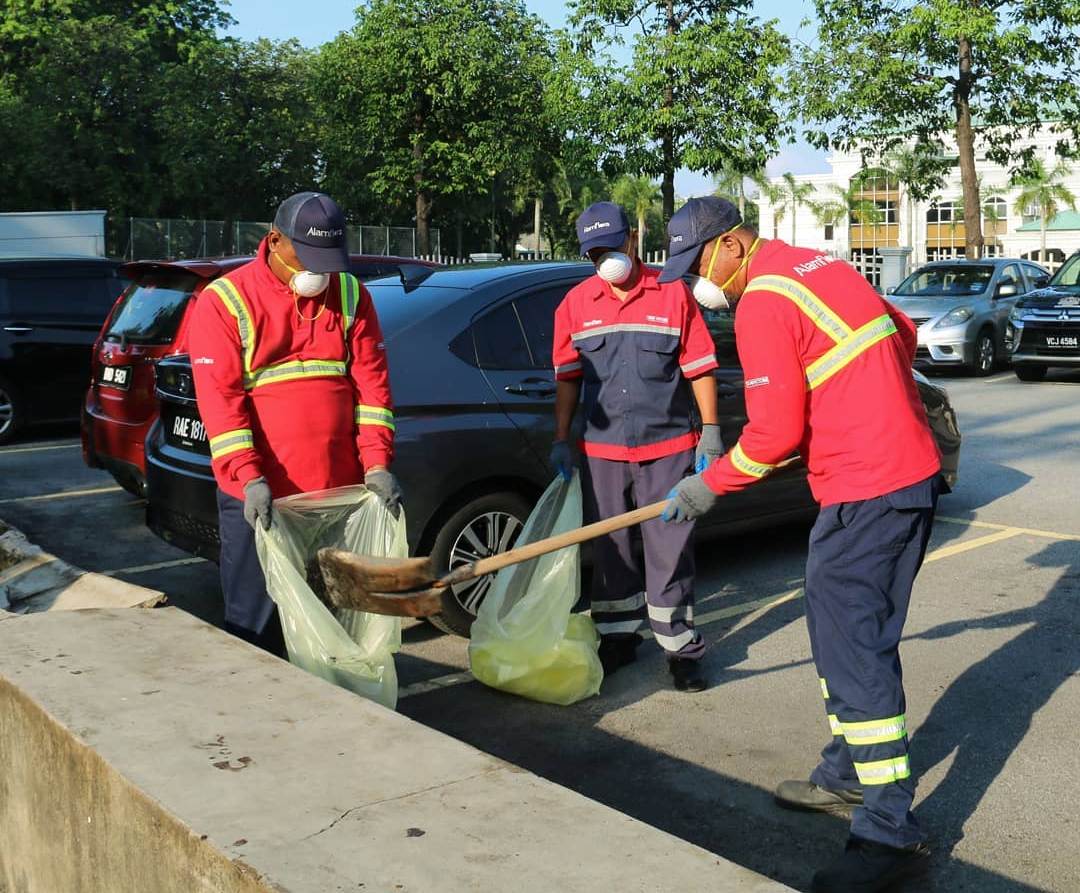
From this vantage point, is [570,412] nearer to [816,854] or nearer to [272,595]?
[272,595]

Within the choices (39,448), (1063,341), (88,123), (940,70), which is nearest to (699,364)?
(39,448)

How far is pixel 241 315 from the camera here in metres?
4.07

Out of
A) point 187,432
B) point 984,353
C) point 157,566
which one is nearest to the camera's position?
point 187,432

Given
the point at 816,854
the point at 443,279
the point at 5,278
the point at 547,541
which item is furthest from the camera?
the point at 5,278

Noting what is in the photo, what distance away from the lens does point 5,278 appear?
11797mm

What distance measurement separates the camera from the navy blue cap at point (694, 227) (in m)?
3.77

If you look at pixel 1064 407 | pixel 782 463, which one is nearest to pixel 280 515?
pixel 782 463

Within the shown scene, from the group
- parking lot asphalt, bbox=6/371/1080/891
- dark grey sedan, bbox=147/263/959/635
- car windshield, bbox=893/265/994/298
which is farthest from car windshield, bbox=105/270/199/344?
car windshield, bbox=893/265/994/298

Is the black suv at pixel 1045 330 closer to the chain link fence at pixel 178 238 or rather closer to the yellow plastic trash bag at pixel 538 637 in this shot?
the yellow plastic trash bag at pixel 538 637

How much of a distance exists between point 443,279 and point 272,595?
2542 millimetres

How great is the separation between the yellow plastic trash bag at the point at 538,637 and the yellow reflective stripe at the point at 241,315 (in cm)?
141

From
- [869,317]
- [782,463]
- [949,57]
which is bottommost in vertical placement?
[782,463]

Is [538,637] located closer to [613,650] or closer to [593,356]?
[613,650]

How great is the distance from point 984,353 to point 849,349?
1577 centimetres
